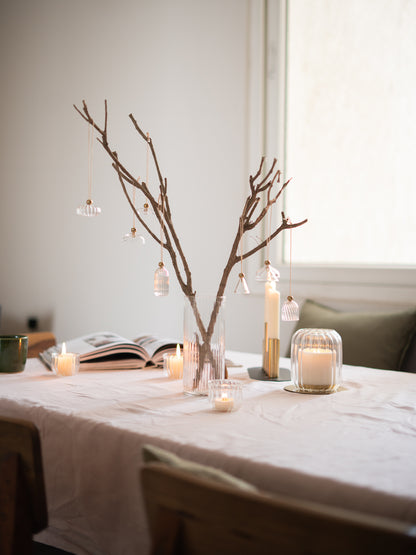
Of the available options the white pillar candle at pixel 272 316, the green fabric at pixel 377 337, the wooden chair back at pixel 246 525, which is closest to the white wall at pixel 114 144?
the green fabric at pixel 377 337

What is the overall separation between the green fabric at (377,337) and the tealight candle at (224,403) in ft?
3.74

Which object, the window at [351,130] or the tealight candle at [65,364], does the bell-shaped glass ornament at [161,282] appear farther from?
the window at [351,130]

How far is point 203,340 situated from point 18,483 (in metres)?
0.58

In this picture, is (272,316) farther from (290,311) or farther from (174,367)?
(174,367)

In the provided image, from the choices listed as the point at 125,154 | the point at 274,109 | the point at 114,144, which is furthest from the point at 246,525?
the point at 114,144

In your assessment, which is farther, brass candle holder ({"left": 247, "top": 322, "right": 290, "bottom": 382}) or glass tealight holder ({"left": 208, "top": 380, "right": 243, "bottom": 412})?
brass candle holder ({"left": 247, "top": 322, "right": 290, "bottom": 382})

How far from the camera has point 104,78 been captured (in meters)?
3.48

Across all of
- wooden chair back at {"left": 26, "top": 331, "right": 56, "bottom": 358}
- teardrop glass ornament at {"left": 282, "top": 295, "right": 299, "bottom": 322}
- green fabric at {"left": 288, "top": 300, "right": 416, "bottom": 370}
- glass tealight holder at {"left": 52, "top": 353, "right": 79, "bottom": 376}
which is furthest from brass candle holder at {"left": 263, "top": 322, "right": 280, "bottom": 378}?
wooden chair back at {"left": 26, "top": 331, "right": 56, "bottom": 358}

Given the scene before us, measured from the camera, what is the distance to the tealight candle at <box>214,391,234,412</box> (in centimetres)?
112

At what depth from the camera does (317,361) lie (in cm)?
130

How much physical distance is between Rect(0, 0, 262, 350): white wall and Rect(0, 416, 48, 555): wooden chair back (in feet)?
6.89

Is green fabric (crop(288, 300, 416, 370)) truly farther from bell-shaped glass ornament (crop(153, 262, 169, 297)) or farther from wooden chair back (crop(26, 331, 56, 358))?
wooden chair back (crop(26, 331, 56, 358))

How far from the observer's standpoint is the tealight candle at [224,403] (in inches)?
44.3

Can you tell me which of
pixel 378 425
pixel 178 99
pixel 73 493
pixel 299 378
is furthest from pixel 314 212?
pixel 73 493
